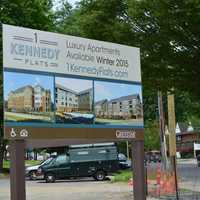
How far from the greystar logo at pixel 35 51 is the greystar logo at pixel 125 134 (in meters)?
2.11

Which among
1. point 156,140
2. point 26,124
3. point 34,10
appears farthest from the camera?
point 156,140

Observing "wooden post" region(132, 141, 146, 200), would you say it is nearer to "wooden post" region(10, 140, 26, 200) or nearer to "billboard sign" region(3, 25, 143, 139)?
"billboard sign" region(3, 25, 143, 139)

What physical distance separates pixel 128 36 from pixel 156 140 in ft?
257

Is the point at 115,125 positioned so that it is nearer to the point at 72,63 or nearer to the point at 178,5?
the point at 72,63

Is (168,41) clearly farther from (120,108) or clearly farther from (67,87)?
(67,87)

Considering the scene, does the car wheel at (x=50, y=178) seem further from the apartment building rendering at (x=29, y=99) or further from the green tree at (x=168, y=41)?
the apartment building rendering at (x=29, y=99)

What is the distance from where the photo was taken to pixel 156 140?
97125 millimetres

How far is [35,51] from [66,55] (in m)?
0.80

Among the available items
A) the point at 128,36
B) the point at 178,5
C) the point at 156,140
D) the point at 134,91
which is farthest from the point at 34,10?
the point at 156,140

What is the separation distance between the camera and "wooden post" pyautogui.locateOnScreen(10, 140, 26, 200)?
11258 millimetres

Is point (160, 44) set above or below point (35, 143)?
above

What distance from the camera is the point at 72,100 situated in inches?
483

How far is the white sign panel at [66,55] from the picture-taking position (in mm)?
11266

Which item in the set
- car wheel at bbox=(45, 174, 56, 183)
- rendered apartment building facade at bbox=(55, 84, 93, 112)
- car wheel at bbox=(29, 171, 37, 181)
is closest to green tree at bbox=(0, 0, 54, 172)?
car wheel at bbox=(45, 174, 56, 183)
